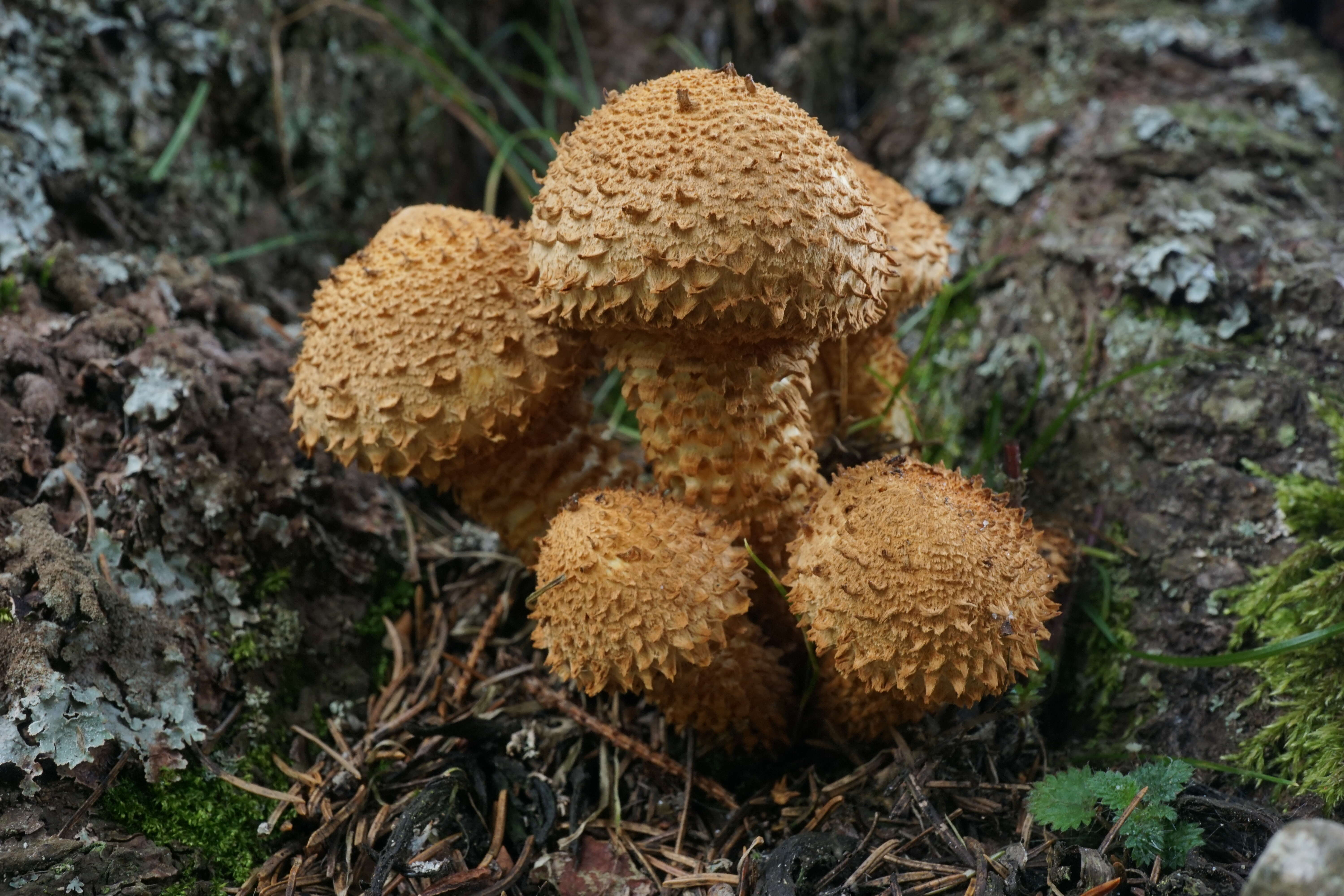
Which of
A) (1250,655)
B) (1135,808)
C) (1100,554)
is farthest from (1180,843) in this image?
(1100,554)

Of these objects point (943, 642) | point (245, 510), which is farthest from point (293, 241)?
point (943, 642)

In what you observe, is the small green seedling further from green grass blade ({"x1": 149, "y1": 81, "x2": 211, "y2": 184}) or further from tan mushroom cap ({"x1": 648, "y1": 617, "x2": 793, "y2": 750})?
green grass blade ({"x1": 149, "y1": 81, "x2": 211, "y2": 184})

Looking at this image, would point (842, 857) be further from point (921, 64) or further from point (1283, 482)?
point (921, 64)

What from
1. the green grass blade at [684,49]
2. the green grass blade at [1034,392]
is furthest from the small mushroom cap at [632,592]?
the green grass blade at [684,49]

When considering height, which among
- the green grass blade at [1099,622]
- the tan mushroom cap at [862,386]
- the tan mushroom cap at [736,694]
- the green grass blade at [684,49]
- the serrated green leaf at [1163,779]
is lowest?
the tan mushroom cap at [736,694]

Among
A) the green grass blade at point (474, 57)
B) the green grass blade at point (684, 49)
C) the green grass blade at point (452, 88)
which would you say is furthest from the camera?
the green grass blade at point (684, 49)

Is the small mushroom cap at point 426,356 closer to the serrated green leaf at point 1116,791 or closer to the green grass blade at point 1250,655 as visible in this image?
the serrated green leaf at point 1116,791
